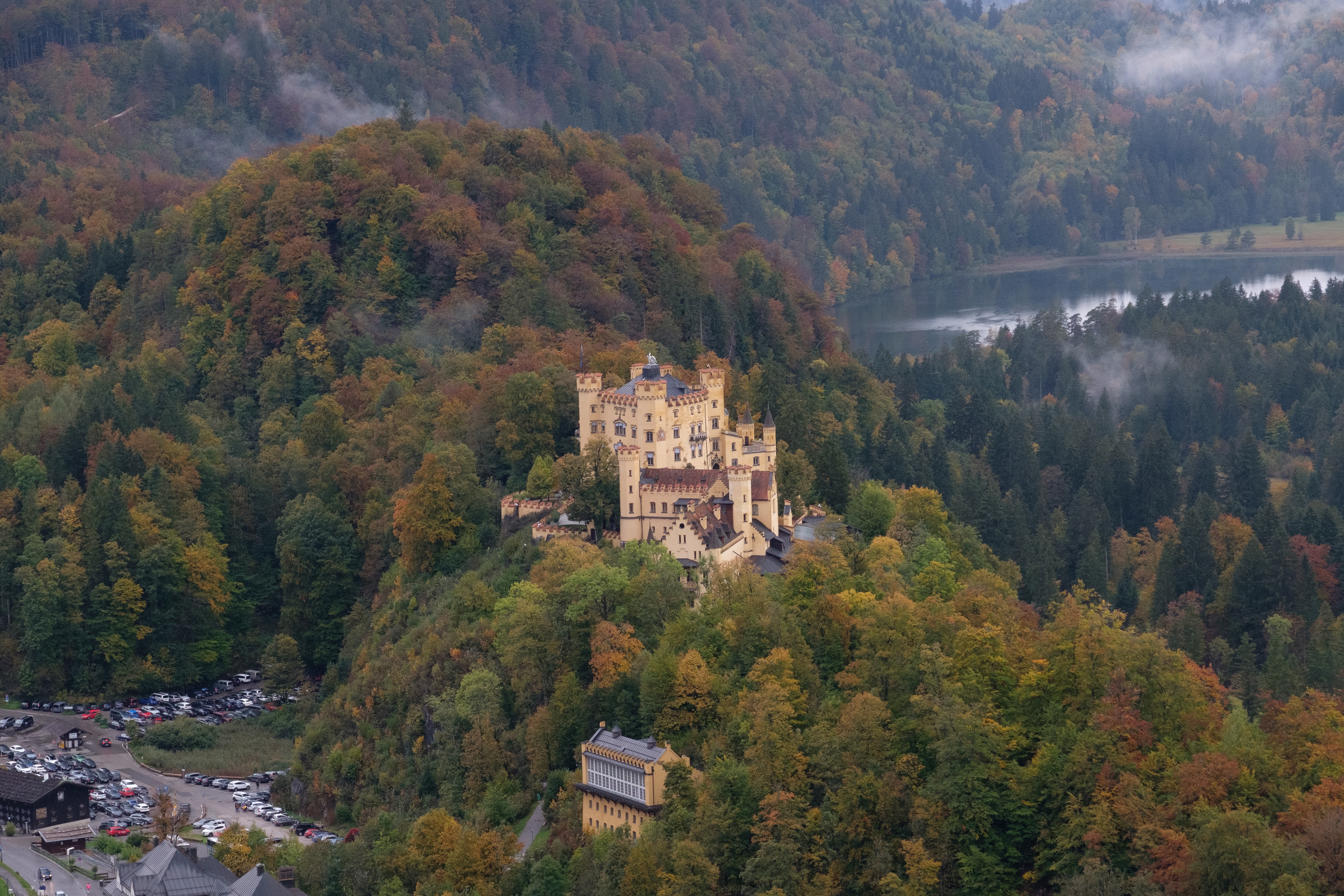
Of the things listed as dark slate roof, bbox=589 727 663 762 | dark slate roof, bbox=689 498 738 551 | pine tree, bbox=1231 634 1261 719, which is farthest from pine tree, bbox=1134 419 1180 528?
dark slate roof, bbox=589 727 663 762

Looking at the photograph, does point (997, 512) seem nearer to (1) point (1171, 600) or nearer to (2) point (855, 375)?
(1) point (1171, 600)

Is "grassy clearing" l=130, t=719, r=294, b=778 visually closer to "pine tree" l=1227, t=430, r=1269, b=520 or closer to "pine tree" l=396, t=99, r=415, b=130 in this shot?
"pine tree" l=396, t=99, r=415, b=130

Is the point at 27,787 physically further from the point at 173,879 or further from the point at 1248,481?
the point at 1248,481

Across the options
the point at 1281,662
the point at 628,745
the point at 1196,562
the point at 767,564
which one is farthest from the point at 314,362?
the point at 628,745

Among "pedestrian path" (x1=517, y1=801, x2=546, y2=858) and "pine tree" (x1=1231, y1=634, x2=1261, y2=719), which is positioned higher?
"pedestrian path" (x1=517, y1=801, x2=546, y2=858)

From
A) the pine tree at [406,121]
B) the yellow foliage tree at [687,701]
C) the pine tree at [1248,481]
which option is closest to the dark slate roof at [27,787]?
the yellow foliage tree at [687,701]

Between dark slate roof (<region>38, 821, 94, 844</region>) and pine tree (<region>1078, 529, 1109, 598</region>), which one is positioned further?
pine tree (<region>1078, 529, 1109, 598</region>)
